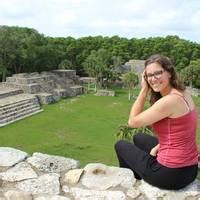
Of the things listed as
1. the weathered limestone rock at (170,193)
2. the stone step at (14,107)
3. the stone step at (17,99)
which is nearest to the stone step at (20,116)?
the stone step at (14,107)

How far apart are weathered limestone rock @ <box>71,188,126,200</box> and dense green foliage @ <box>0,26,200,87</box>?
38.4 m

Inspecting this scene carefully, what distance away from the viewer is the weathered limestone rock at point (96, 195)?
4.14 metres

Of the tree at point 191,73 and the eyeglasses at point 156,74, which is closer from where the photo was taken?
the eyeglasses at point 156,74

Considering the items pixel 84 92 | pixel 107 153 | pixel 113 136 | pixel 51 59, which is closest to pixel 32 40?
pixel 51 59

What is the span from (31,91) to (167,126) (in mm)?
33867

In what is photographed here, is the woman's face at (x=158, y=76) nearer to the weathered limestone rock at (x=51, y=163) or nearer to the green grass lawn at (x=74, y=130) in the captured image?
the weathered limestone rock at (x=51, y=163)

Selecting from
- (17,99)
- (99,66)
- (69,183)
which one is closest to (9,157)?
(69,183)

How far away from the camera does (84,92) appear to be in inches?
1692

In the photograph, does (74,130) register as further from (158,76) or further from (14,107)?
(158,76)

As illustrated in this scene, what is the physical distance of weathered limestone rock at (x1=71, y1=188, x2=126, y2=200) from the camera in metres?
4.14

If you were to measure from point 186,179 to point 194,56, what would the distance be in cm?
5687

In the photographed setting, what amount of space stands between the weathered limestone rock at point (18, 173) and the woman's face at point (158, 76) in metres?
1.54

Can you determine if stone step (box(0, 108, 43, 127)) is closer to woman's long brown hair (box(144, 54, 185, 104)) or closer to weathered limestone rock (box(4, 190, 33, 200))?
weathered limestone rock (box(4, 190, 33, 200))

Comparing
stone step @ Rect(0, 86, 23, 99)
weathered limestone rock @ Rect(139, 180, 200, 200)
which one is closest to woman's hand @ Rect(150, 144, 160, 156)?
weathered limestone rock @ Rect(139, 180, 200, 200)
